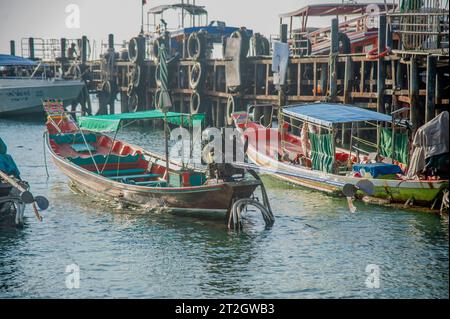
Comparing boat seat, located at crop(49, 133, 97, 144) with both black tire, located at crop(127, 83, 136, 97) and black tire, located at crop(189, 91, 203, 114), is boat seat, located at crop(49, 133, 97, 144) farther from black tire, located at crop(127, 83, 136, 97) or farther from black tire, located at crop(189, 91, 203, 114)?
black tire, located at crop(127, 83, 136, 97)

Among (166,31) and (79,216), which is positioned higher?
(166,31)

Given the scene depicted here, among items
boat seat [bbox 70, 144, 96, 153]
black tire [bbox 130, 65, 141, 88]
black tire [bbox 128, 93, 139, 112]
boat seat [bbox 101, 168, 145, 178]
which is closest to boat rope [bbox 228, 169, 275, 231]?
boat seat [bbox 101, 168, 145, 178]

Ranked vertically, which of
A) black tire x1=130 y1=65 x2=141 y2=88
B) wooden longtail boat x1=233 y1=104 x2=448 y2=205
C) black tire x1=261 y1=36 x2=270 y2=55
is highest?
black tire x1=261 y1=36 x2=270 y2=55

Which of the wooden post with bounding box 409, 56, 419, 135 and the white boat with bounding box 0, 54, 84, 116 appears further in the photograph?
the white boat with bounding box 0, 54, 84, 116

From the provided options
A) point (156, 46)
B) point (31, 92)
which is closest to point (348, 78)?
point (156, 46)

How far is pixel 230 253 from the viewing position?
731 inches

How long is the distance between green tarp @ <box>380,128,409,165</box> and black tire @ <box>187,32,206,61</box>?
19136mm

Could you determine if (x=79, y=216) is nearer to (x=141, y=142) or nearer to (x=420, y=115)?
(x=420, y=115)

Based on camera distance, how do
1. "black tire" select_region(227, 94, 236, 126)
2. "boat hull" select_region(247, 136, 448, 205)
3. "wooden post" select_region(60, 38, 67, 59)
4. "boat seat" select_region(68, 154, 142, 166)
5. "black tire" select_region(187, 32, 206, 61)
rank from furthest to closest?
"wooden post" select_region(60, 38, 67, 59)
"black tire" select_region(187, 32, 206, 61)
"black tire" select_region(227, 94, 236, 126)
"boat seat" select_region(68, 154, 142, 166)
"boat hull" select_region(247, 136, 448, 205)

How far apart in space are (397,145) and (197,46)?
20.8 meters

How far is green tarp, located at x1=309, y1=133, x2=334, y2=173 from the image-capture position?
24406 mm

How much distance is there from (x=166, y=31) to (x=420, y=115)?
914 inches
